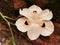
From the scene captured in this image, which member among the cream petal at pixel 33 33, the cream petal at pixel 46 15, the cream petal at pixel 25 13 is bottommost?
the cream petal at pixel 33 33

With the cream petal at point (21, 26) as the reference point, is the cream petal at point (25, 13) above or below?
above

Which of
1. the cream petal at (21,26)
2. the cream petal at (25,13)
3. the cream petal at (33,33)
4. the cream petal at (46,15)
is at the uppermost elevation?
the cream petal at (25,13)

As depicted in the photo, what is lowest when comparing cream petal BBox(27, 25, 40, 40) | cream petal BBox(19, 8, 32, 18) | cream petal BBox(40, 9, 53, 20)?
cream petal BBox(27, 25, 40, 40)

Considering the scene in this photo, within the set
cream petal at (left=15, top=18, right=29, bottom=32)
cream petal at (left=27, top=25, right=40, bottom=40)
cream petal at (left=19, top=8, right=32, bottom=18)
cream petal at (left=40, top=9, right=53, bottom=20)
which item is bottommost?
cream petal at (left=27, top=25, right=40, bottom=40)

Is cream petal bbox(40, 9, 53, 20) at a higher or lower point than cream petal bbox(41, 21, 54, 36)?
higher

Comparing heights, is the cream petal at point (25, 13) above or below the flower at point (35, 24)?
above

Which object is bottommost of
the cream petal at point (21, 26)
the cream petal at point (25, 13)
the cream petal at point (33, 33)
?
the cream petal at point (33, 33)

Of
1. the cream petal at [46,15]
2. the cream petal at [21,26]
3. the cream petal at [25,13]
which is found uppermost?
the cream petal at [25,13]

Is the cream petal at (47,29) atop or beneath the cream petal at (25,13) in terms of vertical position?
beneath

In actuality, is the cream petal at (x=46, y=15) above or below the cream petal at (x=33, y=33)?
above
